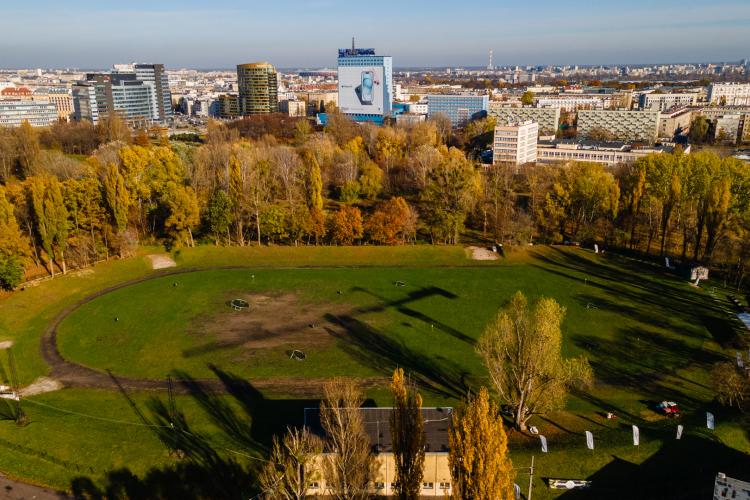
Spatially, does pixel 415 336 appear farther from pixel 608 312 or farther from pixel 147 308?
pixel 147 308

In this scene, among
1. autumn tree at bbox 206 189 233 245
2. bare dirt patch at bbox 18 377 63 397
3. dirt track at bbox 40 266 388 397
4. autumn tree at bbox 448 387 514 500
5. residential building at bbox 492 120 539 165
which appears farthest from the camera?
residential building at bbox 492 120 539 165

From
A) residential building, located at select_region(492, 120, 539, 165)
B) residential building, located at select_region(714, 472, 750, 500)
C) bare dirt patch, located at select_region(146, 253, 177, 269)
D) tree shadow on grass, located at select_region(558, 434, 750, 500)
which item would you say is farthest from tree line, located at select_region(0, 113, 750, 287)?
residential building, located at select_region(714, 472, 750, 500)

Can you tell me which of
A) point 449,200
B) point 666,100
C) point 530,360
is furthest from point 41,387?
point 666,100

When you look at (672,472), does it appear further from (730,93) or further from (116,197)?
(730,93)

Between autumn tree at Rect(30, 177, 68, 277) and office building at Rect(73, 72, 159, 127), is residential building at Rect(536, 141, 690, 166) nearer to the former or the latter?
autumn tree at Rect(30, 177, 68, 277)

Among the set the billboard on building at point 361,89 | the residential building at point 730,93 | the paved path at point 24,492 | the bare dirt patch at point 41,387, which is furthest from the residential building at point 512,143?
the residential building at point 730,93

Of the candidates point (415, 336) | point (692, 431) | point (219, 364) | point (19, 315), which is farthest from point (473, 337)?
point (19, 315)

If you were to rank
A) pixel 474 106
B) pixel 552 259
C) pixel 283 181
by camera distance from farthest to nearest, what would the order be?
pixel 474 106 → pixel 283 181 → pixel 552 259
